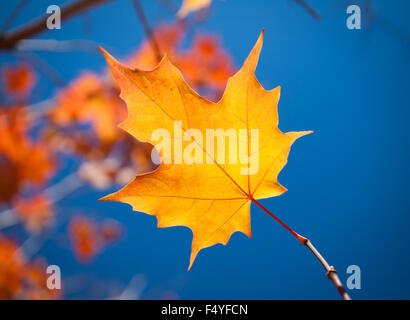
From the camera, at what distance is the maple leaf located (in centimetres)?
49

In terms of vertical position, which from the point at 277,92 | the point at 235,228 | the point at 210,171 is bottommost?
the point at 235,228

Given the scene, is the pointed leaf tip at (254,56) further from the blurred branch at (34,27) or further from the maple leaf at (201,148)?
the blurred branch at (34,27)

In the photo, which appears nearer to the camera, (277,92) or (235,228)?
(277,92)

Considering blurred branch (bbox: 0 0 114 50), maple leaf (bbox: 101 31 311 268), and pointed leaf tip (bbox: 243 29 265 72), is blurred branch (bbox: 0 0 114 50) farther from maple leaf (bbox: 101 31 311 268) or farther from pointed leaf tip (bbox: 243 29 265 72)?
pointed leaf tip (bbox: 243 29 265 72)

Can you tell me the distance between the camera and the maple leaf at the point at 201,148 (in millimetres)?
491

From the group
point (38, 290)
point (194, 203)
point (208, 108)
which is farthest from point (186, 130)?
point (38, 290)

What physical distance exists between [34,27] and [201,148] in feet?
3.44

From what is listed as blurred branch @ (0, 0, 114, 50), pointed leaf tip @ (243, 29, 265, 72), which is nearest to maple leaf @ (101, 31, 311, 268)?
pointed leaf tip @ (243, 29, 265, 72)

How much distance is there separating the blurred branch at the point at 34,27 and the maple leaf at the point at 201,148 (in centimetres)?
89

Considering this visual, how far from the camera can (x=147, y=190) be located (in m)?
0.54
